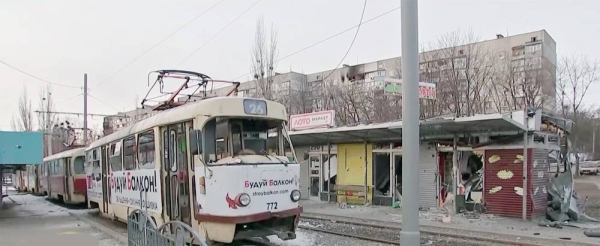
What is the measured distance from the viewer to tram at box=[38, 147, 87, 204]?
2032cm

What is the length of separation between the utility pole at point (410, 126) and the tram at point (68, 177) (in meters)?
18.2

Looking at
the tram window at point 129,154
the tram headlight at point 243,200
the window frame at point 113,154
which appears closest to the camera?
the tram headlight at point 243,200

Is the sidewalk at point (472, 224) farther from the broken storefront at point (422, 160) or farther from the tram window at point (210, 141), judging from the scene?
the tram window at point (210, 141)

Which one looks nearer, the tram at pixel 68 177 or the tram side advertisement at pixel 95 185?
the tram side advertisement at pixel 95 185

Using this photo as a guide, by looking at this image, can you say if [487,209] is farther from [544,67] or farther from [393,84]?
[544,67]

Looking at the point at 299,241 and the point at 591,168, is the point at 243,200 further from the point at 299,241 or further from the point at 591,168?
the point at 591,168

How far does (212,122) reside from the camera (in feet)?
25.4

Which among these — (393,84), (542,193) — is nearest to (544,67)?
(542,193)

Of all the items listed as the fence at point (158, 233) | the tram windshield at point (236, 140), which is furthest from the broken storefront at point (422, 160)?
the fence at point (158, 233)

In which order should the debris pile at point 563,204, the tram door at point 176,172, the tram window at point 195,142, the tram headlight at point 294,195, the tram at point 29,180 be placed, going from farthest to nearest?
the tram at point 29,180
the debris pile at point 563,204
the tram door at point 176,172
the tram headlight at point 294,195
the tram window at point 195,142

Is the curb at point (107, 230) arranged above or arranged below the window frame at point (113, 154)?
below

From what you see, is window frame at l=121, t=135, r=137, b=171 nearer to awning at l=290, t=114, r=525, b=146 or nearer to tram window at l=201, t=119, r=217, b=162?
tram window at l=201, t=119, r=217, b=162

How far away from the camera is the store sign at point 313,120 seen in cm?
1775

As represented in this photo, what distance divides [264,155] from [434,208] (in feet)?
31.0
